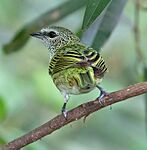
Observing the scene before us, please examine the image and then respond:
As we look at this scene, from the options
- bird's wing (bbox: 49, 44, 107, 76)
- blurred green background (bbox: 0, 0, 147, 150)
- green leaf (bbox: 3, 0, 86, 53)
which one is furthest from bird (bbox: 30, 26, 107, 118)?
blurred green background (bbox: 0, 0, 147, 150)

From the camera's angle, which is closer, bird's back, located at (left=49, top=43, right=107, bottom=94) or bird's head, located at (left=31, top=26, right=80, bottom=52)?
bird's back, located at (left=49, top=43, right=107, bottom=94)

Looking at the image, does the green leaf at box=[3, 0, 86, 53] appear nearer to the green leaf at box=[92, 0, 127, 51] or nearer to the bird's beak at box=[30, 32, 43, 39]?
the bird's beak at box=[30, 32, 43, 39]

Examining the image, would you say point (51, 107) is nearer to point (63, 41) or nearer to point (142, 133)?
point (142, 133)

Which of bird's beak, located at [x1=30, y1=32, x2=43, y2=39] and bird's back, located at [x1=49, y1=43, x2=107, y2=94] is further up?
bird's beak, located at [x1=30, y1=32, x2=43, y2=39]

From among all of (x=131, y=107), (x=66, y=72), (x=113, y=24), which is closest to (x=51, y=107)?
(x=131, y=107)

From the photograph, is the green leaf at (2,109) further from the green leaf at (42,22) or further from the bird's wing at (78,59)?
the green leaf at (42,22)

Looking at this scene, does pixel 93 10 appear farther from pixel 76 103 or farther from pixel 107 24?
pixel 76 103

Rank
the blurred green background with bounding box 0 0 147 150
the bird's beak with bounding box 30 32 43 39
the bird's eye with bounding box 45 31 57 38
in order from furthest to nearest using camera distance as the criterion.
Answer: the blurred green background with bounding box 0 0 147 150 < the bird's eye with bounding box 45 31 57 38 < the bird's beak with bounding box 30 32 43 39

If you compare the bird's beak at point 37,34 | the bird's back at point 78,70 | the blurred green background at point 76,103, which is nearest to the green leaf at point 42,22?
the bird's beak at point 37,34
